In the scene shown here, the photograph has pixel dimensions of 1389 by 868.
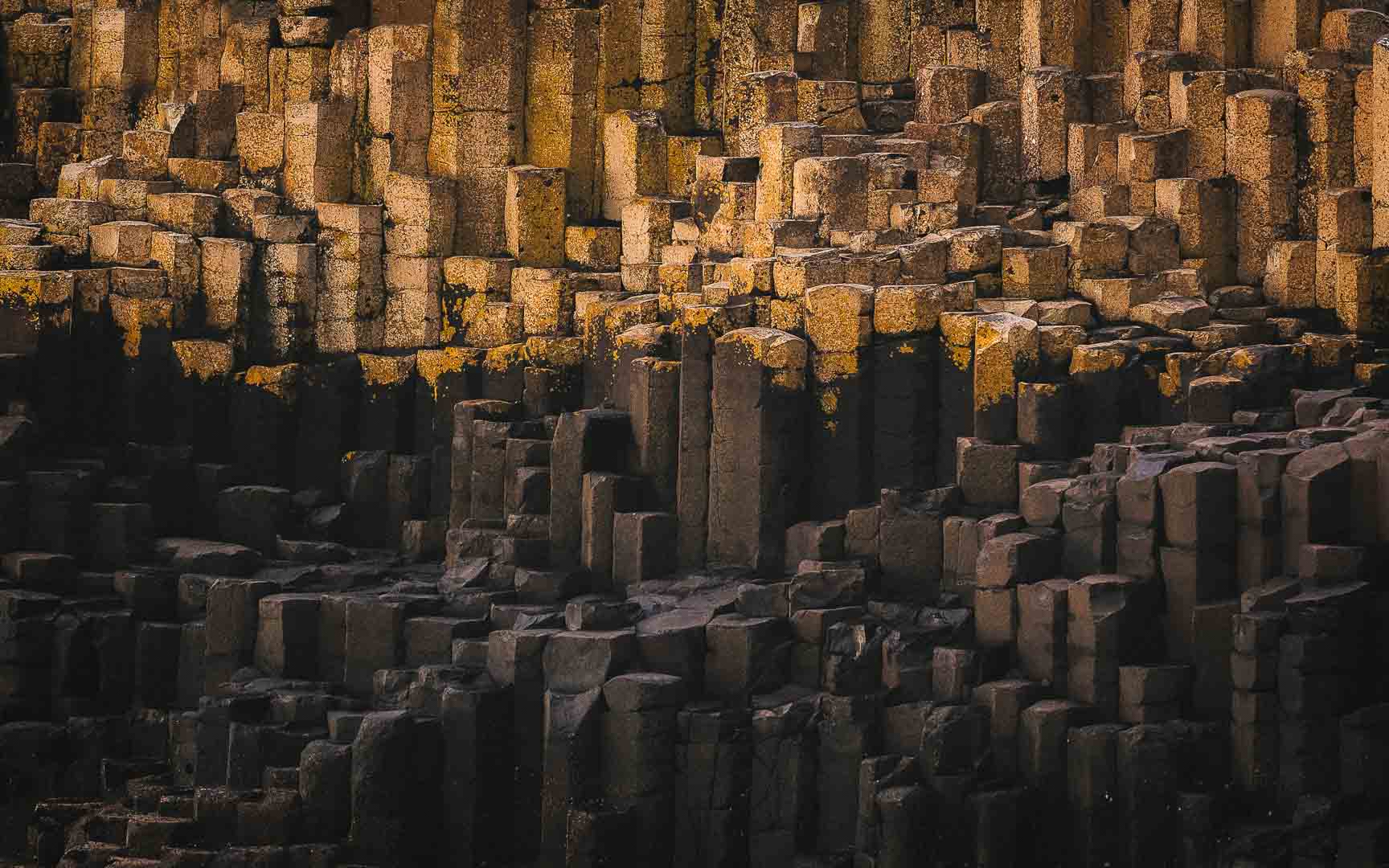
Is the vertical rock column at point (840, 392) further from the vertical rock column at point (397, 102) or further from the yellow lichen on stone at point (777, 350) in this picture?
the vertical rock column at point (397, 102)

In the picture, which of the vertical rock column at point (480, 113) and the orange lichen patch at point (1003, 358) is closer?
the orange lichen patch at point (1003, 358)

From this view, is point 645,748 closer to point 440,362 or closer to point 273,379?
point 440,362

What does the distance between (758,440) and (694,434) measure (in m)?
0.80

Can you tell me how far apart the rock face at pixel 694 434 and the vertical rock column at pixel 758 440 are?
50mm

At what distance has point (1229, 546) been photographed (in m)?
23.9

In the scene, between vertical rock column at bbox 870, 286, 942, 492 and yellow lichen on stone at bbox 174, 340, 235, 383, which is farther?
yellow lichen on stone at bbox 174, 340, 235, 383

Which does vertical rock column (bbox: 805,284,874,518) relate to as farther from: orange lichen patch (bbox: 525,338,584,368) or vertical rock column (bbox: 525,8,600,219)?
vertical rock column (bbox: 525,8,600,219)

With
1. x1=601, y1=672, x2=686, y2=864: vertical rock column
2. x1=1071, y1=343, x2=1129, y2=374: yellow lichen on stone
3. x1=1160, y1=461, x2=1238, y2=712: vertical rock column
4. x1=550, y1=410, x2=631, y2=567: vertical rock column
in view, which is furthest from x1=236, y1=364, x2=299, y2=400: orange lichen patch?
x1=1160, y1=461, x2=1238, y2=712: vertical rock column

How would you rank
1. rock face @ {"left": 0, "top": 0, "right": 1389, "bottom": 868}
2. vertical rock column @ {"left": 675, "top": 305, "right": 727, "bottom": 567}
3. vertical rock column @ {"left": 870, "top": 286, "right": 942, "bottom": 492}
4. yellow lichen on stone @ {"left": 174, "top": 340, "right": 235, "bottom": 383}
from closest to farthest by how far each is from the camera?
rock face @ {"left": 0, "top": 0, "right": 1389, "bottom": 868}
vertical rock column @ {"left": 870, "top": 286, "right": 942, "bottom": 492}
vertical rock column @ {"left": 675, "top": 305, "right": 727, "bottom": 567}
yellow lichen on stone @ {"left": 174, "top": 340, "right": 235, "bottom": 383}

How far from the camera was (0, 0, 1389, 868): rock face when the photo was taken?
78.2 feet

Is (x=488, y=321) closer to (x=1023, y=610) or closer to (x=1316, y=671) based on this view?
(x=1023, y=610)

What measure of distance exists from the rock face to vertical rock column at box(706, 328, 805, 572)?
2.0 inches

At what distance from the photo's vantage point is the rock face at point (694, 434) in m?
23.8

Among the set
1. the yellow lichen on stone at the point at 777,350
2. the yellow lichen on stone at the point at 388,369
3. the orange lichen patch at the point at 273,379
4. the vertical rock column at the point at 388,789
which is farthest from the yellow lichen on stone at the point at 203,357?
the yellow lichen on stone at the point at 777,350
